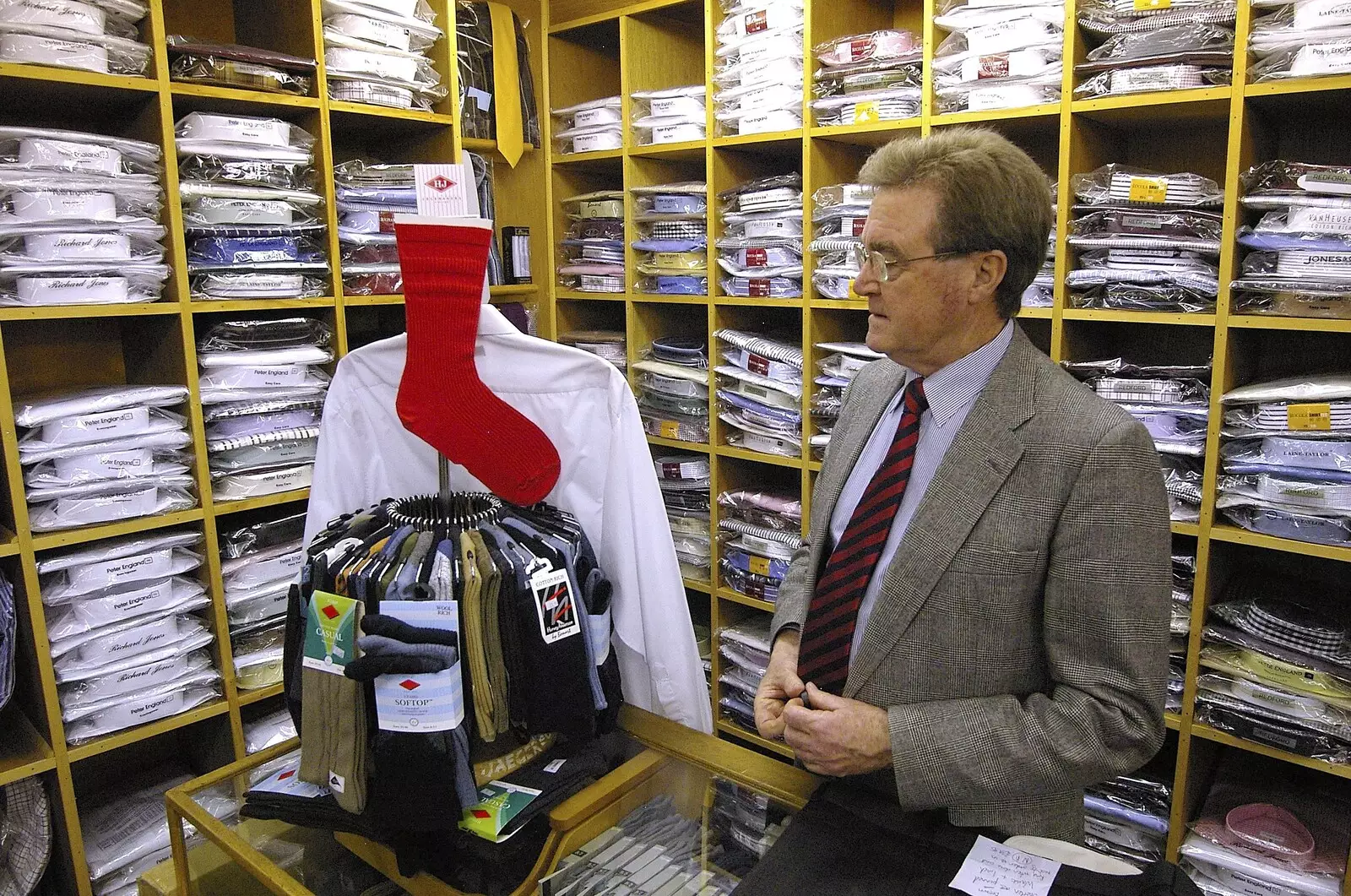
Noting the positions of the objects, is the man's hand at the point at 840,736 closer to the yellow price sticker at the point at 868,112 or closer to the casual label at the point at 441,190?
the casual label at the point at 441,190

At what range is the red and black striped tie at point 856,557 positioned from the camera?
129cm

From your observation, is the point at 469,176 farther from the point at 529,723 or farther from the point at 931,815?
the point at 931,815

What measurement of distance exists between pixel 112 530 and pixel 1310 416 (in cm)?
258

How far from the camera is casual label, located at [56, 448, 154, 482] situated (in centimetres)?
211

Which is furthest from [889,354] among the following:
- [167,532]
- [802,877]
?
[167,532]

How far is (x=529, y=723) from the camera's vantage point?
4.45 ft

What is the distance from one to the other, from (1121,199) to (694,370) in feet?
4.21

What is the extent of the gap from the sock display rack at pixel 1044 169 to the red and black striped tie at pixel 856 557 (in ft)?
1.77

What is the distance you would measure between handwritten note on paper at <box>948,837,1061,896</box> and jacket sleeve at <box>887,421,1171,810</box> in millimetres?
102

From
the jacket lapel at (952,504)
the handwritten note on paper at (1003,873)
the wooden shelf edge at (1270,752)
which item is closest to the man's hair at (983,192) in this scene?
the jacket lapel at (952,504)

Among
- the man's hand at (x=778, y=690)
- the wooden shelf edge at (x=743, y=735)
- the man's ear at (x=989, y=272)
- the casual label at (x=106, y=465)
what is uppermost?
the man's ear at (x=989, y=272)

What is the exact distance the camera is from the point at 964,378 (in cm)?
128

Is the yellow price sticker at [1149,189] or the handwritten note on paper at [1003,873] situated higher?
the yellow price sticker at [1149,189]

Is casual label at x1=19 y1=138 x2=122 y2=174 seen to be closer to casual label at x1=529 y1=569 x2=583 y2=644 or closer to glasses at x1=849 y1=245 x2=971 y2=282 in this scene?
casual label at x1=529 y1=569 x2=583 y2=644
